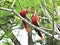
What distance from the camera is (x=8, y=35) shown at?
4219mm

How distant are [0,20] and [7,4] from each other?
0.40 metres

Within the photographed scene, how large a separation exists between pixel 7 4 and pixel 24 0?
1.90 feet

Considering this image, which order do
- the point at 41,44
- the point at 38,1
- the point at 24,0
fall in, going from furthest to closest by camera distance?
the point at 41,44 → the point at 24,0 → the point at 38,1

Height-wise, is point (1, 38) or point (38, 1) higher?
point (38, 1)

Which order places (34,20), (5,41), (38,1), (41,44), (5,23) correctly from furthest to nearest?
1. (41,44)
2. (5,41)
3. (5,23)
4. (38,1)
5. (34,20)

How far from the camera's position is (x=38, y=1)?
108 inches

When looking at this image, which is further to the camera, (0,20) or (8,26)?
(8,26)

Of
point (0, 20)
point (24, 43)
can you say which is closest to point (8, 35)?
point (0, 20)

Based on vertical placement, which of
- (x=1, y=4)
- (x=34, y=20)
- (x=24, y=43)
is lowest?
(x=24, y=43)

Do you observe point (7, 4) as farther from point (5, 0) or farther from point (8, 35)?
point (8, 35)

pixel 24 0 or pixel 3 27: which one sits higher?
pixel 24 0

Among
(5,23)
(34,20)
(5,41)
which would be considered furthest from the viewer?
(5,41)

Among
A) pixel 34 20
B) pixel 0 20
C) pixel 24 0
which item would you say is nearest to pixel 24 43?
pixel 0 20

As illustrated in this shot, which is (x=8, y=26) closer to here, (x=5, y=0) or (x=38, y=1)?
(x=5, y=0)
